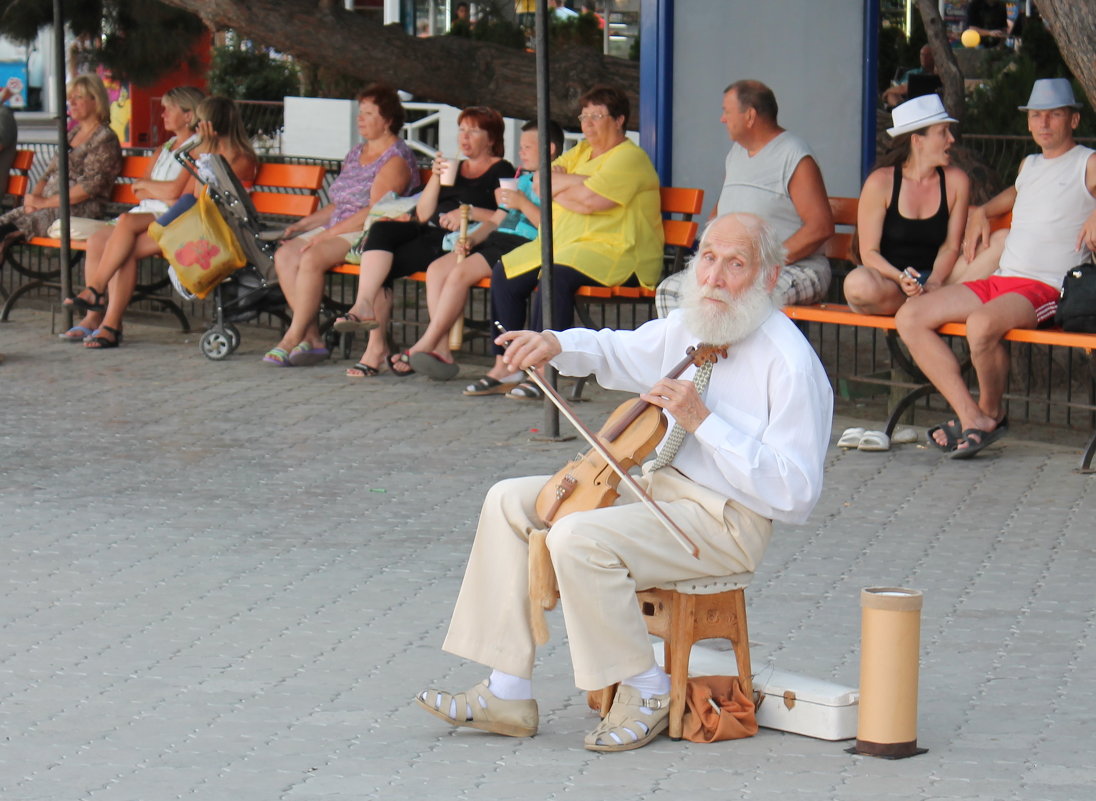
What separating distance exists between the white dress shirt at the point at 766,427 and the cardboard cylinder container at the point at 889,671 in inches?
11.2

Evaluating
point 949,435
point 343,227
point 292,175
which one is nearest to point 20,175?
point 292,175

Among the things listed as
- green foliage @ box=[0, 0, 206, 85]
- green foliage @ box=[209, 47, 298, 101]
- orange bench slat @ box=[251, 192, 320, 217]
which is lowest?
orange bench slat @ box=[251, 192, 320, 217]

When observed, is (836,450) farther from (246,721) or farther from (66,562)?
(246,721)

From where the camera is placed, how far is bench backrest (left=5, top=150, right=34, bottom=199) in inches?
519

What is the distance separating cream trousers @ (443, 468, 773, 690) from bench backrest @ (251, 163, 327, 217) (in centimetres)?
690

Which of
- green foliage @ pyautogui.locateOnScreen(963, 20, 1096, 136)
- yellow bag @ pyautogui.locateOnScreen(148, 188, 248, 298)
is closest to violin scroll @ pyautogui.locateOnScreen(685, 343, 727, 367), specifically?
yellow bag @ pyautogui.locateOnScreen(148, 188, 248, 298)

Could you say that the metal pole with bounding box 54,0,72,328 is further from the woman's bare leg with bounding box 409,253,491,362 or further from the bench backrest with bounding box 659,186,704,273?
the bench backrest with bounding box 659,186,704,273

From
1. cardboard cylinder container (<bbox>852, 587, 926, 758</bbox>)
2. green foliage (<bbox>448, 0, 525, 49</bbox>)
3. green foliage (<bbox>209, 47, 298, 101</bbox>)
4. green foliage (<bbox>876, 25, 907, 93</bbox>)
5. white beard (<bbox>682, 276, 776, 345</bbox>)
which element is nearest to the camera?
cardboard cylinder container (<bbox>852, 587, 926, 758</bbox>)

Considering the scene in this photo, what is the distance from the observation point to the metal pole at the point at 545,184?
7.98m

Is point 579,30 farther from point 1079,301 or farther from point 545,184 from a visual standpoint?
point 1079,301

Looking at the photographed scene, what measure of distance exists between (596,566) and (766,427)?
529 mm

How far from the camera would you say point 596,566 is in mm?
4098

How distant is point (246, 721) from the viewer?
4422 mm

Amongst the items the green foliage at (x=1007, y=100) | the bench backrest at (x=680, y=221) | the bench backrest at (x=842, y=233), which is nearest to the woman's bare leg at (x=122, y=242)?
the bench backrest at (x=680, y=221)
